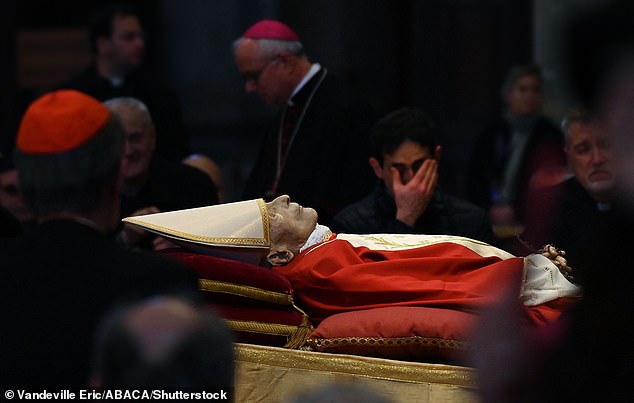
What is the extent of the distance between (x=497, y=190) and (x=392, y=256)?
9.89 feet

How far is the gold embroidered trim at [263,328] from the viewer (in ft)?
15.1

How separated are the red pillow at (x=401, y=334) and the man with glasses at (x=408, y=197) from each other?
978 mm

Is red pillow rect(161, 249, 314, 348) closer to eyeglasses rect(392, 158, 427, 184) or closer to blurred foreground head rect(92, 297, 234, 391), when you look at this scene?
eyeglasses rect(392, 158, 427, 184)

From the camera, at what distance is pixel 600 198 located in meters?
5.19

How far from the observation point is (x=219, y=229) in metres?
4.82

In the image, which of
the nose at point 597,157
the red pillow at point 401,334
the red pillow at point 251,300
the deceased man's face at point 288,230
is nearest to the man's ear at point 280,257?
the deceased man's face at point 288,230

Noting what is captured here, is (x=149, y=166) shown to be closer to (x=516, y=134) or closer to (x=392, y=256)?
(x=392, y=256)

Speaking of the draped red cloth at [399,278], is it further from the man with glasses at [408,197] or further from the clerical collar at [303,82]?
the clerical collar at [303,82]

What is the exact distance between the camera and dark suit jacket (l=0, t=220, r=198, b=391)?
2854 millimetres

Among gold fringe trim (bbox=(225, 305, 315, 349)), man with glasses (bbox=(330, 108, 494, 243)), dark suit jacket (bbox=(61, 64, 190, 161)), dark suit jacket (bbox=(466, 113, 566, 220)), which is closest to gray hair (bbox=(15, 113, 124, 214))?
gold fringe trim (bbox=(225, 305, 315, 349))

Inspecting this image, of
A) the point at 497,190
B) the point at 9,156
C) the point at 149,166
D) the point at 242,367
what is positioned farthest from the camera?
the point at 497,190

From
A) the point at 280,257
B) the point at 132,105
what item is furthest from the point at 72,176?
the point at 132,105

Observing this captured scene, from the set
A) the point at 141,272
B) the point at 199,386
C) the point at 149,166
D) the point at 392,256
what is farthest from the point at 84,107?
the point at 149,166

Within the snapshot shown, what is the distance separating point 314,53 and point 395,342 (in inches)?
207
